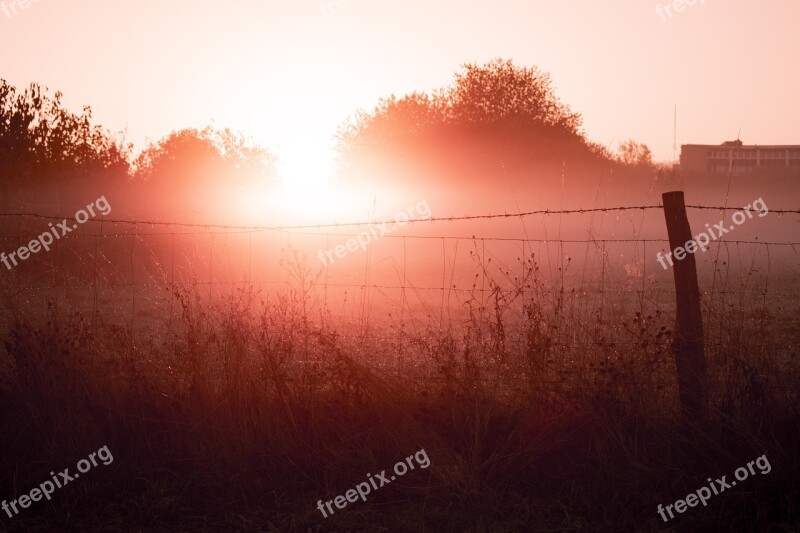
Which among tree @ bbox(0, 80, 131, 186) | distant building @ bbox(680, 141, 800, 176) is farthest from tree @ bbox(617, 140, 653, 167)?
tree @ bbox(0, 80, 131, 186)

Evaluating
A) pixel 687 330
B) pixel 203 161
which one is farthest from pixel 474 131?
pixel 687 330

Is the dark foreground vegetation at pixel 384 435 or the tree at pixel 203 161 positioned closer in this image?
the dark foreground vegetation at pixel 384 435

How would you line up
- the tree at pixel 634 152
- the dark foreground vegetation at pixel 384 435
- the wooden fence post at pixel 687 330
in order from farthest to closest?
the tree at pixel 634 152 → the wooden fence post at pixel 687 330 → the dark foreground vegetation at pixel 384 435

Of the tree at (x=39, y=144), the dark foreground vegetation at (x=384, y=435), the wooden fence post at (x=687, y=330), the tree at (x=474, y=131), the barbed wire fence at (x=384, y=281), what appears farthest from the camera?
the tree at (x=474, y=131)

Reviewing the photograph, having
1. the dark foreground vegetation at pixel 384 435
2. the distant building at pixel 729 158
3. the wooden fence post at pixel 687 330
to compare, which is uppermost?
the distant building at pixel 729 158

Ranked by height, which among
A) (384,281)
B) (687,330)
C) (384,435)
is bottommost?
(384,281)

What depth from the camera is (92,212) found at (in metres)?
23.7

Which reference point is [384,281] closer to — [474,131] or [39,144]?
[39,144]

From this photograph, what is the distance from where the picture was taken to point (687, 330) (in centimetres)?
553

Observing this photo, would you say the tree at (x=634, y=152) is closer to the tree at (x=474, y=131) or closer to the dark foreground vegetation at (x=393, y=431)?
the tree at (x=474, y=131)

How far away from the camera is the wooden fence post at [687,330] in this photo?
17.5 feet

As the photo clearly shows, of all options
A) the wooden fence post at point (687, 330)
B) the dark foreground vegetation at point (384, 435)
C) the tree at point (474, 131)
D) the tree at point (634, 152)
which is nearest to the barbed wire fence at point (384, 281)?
the wooden fence post at point (687, 330)

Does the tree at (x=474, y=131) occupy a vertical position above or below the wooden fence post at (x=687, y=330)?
above

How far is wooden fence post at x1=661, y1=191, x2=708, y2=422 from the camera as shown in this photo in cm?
534
